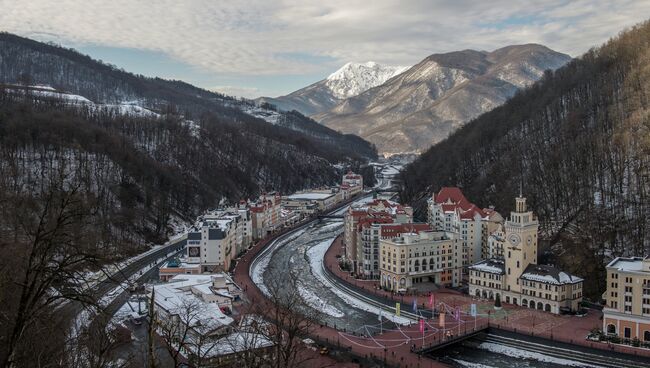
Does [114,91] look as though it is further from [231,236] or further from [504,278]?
[504,278]

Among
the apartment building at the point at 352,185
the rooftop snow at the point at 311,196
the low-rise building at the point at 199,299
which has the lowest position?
the low-rise building at the point at 199,299

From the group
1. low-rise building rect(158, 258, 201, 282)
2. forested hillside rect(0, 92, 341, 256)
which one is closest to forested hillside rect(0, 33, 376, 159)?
forested hillside rect(0, 92, 341, 256)

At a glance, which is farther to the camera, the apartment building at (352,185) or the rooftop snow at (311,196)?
the apartment building at (352,185)

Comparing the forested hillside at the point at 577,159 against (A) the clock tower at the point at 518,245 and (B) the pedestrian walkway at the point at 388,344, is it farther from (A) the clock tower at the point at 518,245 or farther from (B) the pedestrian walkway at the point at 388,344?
(B) the pedestrian walkway at the point at 388,344

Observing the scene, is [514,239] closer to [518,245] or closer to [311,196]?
[518,245]

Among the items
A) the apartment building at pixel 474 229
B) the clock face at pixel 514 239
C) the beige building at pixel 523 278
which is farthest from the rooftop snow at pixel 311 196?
the clock face at pixel 514 239

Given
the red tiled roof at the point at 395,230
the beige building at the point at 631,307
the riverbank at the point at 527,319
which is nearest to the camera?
the riverbank at the point at 527,319

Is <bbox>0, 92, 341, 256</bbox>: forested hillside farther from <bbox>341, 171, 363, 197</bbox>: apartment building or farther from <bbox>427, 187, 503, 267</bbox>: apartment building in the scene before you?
<bbox>427, 187, 503, 267</bbox>: apartment building

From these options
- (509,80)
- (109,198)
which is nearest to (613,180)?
(109,198)
